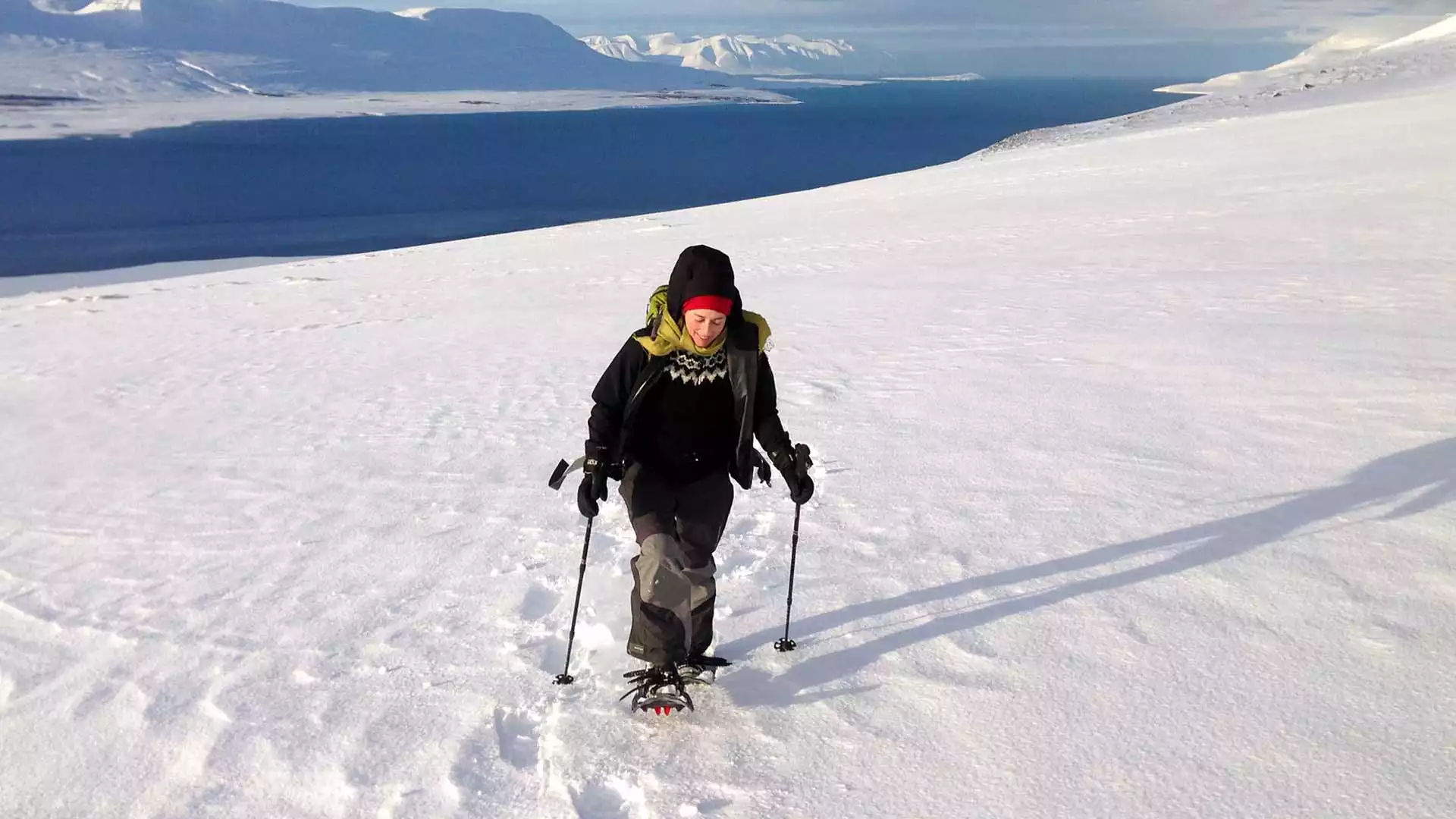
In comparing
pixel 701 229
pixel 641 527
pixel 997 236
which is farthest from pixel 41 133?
pixel 641 527

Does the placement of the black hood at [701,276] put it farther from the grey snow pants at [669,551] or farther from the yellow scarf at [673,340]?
the grey snow pants at [669,551]

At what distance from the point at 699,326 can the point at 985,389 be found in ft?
A: 14.3

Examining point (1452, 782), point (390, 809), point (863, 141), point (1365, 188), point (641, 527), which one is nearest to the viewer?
point (1452, 782)

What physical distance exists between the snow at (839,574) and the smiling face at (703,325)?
113cm

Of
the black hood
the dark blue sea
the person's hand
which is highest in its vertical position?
the black hood

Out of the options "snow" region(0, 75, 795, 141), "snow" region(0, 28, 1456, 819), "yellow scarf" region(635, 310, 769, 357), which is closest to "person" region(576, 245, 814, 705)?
"yellow scarf" region(635, 310, 769, 357)

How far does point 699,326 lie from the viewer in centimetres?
293

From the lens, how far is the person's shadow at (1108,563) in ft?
11.1

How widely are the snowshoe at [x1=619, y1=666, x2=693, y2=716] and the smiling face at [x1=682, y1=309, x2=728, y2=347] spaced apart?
0.98 m

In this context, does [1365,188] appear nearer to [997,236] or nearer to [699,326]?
[997,236]

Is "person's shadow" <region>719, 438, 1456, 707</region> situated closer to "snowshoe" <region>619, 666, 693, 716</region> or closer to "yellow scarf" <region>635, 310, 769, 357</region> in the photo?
"snowshoe" <region>619, 666, 693, 716</region>

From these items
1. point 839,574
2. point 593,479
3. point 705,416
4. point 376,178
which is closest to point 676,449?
point 705,416

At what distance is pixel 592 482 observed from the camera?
3016 millimetres

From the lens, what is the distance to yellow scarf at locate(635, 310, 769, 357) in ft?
9.75
